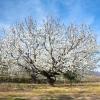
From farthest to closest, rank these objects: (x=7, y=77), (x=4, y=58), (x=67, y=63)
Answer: (x=7, y=77) → (x=4, y=58) → (x=67, y=63)

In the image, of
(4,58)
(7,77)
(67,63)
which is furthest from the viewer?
(7,77)

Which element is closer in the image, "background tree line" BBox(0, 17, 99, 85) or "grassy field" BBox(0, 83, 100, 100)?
"grassy field" BBox(0, 83, 100, 100)

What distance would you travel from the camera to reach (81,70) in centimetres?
5719

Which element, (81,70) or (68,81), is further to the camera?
(68,81)

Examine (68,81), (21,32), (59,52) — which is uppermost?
(21,32)

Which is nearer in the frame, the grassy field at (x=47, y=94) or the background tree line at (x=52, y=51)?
the grassy field at (x=47, y=94)

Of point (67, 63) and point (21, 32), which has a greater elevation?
point (21, 32)

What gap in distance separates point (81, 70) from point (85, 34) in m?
5.90

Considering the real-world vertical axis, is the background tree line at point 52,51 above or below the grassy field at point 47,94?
above

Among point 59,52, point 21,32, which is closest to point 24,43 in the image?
point 21,32

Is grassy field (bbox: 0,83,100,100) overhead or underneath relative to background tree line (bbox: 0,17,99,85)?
underneath

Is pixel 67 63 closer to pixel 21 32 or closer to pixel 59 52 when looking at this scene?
pixel 59 52

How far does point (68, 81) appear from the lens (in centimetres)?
6344

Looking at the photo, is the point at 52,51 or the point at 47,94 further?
the point at 52,51
